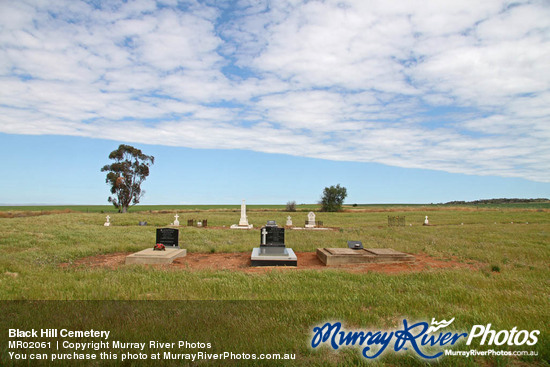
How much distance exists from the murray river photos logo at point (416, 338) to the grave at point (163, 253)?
818cm

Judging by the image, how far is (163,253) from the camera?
12344 mm

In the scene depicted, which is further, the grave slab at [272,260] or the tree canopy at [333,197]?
the tree canopy at [333,197]

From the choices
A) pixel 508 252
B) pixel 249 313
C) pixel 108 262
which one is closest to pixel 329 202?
pixel 508 252

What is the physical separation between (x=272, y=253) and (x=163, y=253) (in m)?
4.17

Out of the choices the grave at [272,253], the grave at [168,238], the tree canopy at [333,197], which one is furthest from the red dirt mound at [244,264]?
the tree canopy at [333,197]

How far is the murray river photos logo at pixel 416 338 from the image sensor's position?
4375 millimetres

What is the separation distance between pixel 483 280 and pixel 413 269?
2236mm

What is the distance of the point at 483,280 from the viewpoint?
27.5ft

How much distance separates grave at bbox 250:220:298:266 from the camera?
11570 mm

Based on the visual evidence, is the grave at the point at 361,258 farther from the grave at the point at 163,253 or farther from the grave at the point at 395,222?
the grave at the point at 395,222

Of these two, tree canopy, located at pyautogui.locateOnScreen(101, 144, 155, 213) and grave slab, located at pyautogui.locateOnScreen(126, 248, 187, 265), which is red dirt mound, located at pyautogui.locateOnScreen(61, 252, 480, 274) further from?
tree canopy, located at pyautogui.locateOnScreen(101, 144, 155, 213)

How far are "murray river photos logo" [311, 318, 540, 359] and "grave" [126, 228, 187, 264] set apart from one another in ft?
26.8

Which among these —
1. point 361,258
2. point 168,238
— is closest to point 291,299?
point 361,258

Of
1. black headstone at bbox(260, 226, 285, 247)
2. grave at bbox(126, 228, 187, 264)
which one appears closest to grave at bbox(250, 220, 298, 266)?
black headstone at bbox(260, 226, 285, 247)
